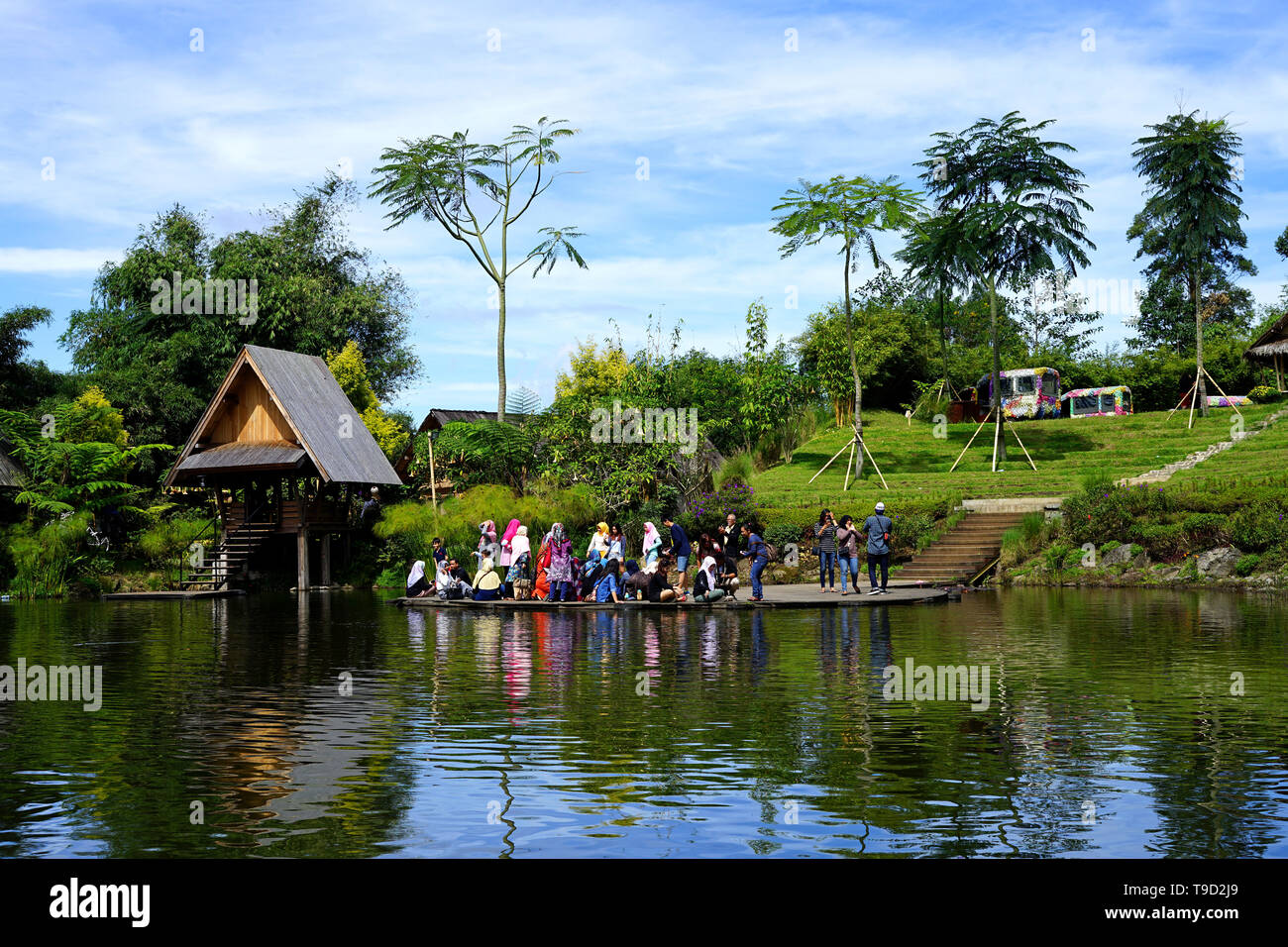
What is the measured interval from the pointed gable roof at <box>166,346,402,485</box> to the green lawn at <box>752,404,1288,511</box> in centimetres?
1415

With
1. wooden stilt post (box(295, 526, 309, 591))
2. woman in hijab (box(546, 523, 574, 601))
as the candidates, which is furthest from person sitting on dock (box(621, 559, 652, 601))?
wooden stilt post (box(295, 526, 309, 591))

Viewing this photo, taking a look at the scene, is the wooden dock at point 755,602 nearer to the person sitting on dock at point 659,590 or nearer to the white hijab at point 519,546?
the person sitting on dock at point 659,590

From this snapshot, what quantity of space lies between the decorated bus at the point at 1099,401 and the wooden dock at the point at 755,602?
3246cm

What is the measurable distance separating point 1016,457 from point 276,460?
87.8ft

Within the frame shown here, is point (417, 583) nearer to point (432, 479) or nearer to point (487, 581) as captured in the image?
point (487, 581)

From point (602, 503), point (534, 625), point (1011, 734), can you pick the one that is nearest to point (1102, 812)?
point (1011, 734)

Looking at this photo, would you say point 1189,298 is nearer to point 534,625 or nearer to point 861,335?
point 861,335

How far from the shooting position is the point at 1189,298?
2874 inches

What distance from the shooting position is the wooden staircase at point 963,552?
32.7 m

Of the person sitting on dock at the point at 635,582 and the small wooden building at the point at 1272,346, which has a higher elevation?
the small wooden building at the point at 1272,346

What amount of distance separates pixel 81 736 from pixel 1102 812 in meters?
7.88

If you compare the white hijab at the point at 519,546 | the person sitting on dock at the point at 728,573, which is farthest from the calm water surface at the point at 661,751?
the white hijab at the point at 519,546

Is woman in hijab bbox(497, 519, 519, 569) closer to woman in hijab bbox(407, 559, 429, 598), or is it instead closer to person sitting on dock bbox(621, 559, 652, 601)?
woman in hijab bbox(407, 559, 429, 598)

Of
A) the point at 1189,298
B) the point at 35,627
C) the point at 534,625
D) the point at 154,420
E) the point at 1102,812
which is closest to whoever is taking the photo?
the point at 1102,812
